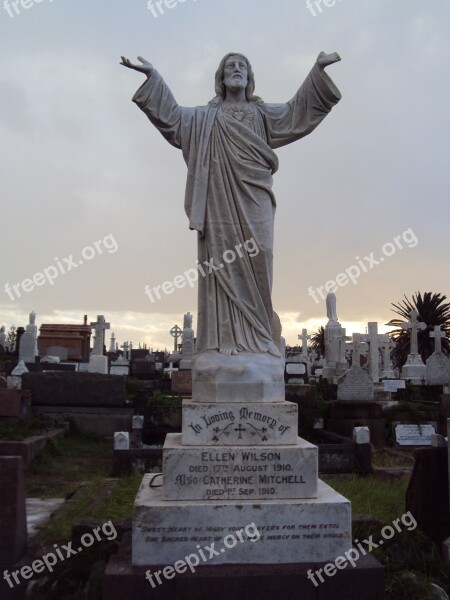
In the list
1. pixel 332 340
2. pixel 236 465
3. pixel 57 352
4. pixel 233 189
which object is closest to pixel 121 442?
pixel 236 465


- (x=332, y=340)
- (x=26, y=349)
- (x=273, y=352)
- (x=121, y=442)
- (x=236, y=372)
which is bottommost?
(x=121, y=442)

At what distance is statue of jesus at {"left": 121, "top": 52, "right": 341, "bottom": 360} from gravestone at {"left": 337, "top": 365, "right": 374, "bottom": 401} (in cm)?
944

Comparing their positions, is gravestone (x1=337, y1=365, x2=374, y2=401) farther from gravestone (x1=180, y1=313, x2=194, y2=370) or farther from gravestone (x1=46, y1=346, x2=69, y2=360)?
gravestone (x1=46, y1=346, x2=69, y2=360)

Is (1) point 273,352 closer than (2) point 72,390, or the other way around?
(1) point 273,352

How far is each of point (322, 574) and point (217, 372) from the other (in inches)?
55.5

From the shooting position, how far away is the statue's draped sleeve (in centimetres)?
435

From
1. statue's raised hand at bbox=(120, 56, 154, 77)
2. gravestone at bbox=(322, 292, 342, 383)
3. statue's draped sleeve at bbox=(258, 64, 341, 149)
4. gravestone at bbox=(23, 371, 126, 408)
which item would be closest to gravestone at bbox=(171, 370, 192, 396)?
gravestone at bbox=(23, 371, 126, 408)

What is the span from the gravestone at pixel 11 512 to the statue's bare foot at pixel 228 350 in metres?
1.62

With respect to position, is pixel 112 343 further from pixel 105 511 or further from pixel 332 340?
pixel 105 511

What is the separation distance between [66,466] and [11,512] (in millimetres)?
5124

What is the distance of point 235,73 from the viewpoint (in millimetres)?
4516

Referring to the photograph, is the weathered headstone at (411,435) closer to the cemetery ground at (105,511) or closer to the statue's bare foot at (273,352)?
the cemetery ground at (105,511)

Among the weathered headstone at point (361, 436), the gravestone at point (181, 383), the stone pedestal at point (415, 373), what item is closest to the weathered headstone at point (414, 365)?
the stone pedestal at point (415, 373)

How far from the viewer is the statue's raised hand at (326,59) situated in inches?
168
